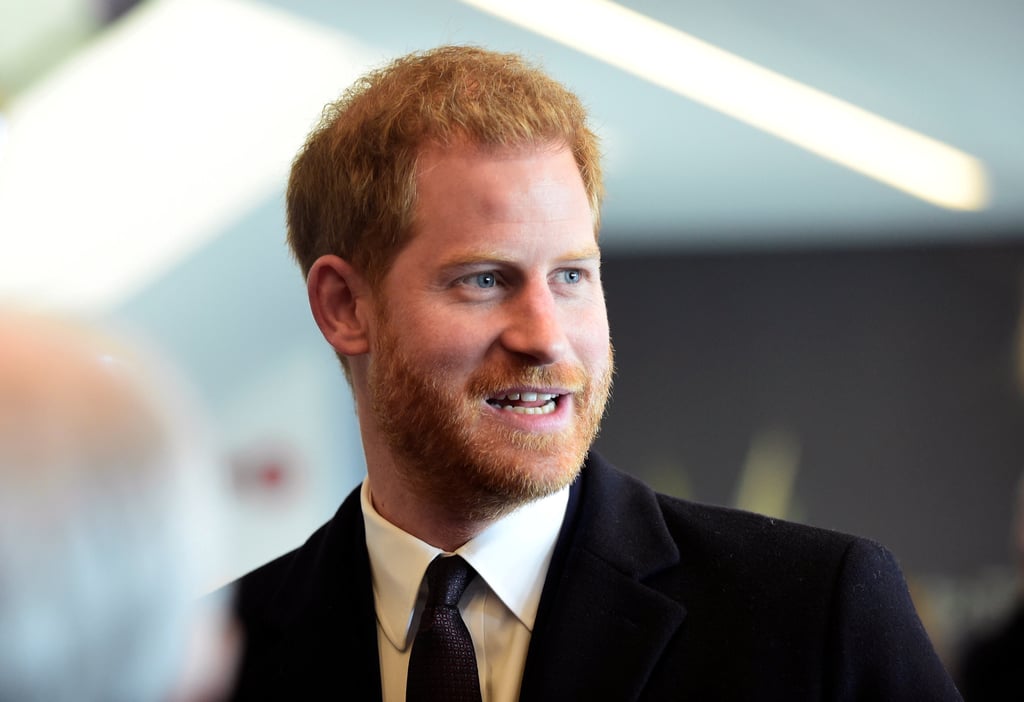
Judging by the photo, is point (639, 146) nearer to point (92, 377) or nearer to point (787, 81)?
point (787, 81)

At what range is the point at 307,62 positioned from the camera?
5465 millimetres

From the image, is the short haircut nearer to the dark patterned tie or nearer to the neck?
the neck

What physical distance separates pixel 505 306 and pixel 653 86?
3.83 m

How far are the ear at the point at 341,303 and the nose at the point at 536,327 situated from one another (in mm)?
335

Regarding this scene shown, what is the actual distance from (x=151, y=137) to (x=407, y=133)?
3.74 metres

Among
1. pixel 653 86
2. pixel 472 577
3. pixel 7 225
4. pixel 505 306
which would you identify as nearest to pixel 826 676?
pixel 472 577

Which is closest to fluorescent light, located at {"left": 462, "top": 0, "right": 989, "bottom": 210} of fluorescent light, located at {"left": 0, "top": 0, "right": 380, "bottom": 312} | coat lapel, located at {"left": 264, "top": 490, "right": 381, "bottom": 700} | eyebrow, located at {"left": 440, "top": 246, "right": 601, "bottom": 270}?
fluorescent light, located at {"left": 0, "top": 0, "right": 380, "bottom": 312}

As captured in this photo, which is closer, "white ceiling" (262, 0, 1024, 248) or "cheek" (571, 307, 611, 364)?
"cheek" (571, 307, 611, 364)

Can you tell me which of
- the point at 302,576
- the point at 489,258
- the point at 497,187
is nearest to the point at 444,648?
the point at 302,576

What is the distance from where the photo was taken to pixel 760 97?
578 cm

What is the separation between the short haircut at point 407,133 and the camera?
212 centimetres

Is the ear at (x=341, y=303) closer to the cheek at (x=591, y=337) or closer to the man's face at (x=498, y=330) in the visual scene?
the man's face at (x=498, y=330)

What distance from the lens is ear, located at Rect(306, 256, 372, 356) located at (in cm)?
226

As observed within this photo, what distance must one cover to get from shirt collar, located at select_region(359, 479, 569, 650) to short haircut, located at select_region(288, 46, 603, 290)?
459 mm
